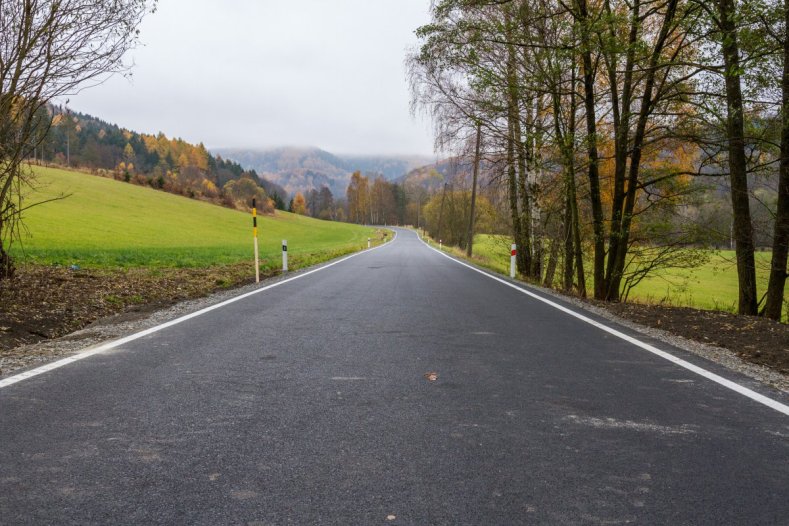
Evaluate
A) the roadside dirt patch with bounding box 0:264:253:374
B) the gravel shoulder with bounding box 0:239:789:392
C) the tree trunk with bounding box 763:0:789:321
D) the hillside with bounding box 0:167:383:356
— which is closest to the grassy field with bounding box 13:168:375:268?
the hillside with bounding box 0:167:383:356

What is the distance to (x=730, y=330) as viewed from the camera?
6.36 meters

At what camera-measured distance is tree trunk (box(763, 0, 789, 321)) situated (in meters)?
7.87

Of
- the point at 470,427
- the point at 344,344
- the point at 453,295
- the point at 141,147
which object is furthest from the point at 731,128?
the point at 141,147

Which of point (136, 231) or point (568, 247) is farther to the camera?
point (136, 231)

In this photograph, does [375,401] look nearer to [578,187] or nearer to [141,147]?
[578,187]

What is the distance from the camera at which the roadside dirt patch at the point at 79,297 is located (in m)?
6.45

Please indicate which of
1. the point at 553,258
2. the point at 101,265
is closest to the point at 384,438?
the point at 553,258

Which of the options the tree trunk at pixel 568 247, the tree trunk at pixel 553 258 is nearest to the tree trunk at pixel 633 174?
the tree trunk at pixel 568 247

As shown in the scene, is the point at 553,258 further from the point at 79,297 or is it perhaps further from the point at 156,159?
the point at 156,159

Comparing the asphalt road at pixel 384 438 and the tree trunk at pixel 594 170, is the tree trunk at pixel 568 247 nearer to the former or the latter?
the tree trunk at pixel 594 170

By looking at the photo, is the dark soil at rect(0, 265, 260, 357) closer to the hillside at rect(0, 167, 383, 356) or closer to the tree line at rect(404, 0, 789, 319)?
the hillside at rect(0, 167, 383, 356)

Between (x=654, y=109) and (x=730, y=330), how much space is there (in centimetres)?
545

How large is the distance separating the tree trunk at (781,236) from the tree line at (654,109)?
0.6 inches

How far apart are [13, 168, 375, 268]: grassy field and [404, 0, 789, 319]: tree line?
1119 centimetres
